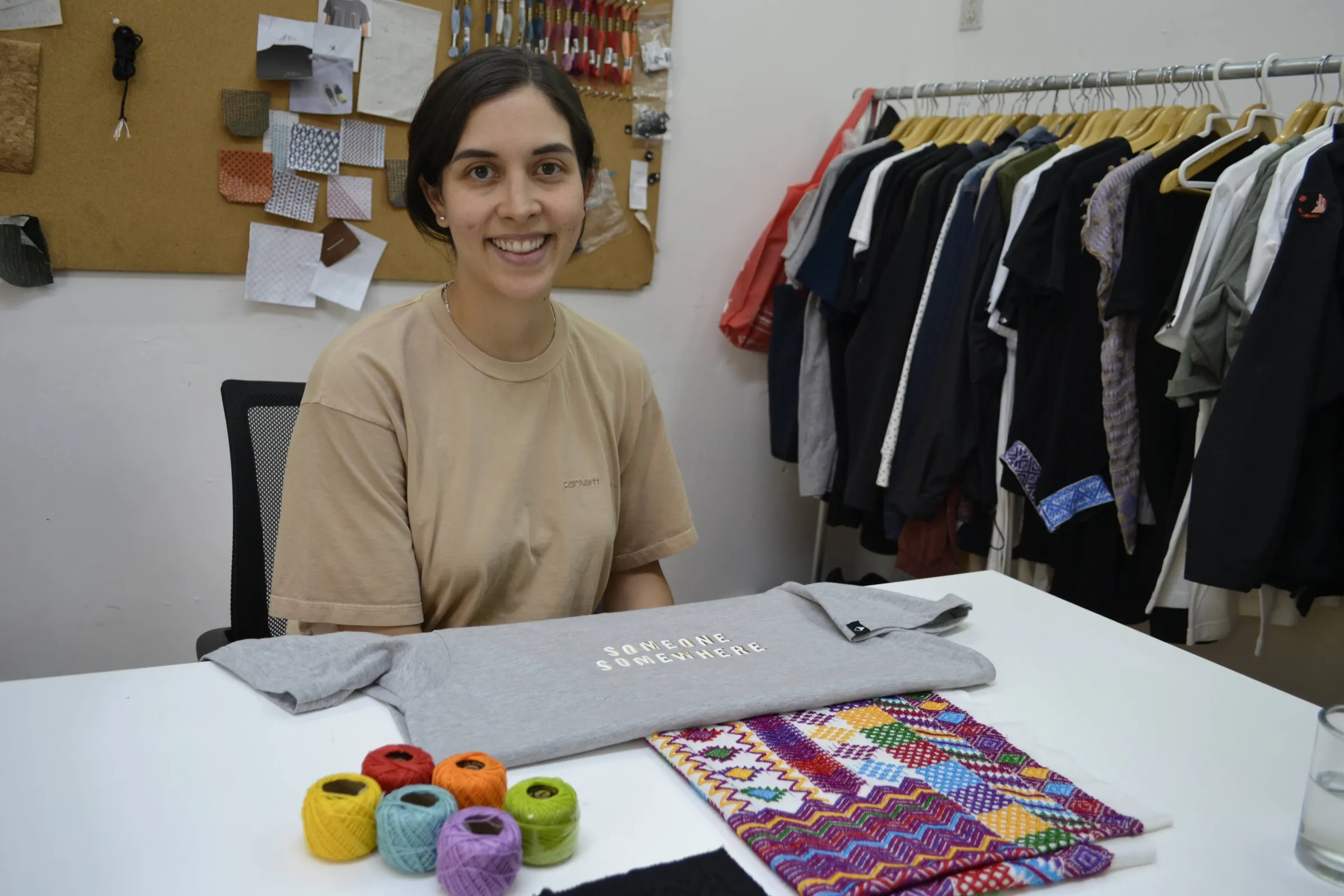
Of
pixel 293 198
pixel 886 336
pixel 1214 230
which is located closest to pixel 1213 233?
pixel 1214 230

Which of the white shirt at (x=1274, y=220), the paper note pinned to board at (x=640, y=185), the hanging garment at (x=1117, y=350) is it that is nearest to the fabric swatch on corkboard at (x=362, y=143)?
the paper note pinned to board at (x=640, y=185)

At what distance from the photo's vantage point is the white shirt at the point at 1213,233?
6.28 ft

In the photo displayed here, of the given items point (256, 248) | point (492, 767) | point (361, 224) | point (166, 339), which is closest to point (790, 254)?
point (361, 224)

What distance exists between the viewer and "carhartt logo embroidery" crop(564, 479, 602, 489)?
1341mm

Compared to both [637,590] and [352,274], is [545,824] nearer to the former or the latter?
[637,590]

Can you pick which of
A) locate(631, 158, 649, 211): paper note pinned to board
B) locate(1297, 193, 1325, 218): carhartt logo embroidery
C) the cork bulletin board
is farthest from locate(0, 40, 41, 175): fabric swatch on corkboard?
locate(1297, 193, 1325, 218): carhartt logo embroidery

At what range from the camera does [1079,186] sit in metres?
2.10

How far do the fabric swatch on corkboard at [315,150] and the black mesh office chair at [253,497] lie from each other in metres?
0.95

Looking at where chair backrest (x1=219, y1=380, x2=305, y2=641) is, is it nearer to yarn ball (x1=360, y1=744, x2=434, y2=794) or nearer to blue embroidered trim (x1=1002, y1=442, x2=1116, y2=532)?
yarn ball (x1=360, y1=744, x2=434, y2=794)

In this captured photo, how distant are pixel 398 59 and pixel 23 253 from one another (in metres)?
0.86

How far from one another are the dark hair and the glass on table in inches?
41.2

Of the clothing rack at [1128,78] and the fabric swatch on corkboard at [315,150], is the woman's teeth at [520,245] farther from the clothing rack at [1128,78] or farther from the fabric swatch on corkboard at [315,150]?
the clothing rack at [1128,78]

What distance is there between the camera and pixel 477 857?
2.21ft

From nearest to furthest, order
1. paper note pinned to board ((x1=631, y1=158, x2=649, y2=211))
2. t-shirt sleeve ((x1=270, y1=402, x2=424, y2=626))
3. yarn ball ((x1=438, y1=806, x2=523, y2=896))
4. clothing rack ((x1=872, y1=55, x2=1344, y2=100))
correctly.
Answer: yarn ball ((x1=438, y1=806, x2=523, y2=896)) → t-shirt sleeve ((x1=270, y1=402, x2=424, y2=626)) → clothing rack ((x1=872, y1=55, x2=1344, y2=100)) → paper note pinned to board ((x1=631, y1=158, x2=649, y2=211))
